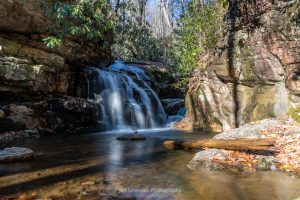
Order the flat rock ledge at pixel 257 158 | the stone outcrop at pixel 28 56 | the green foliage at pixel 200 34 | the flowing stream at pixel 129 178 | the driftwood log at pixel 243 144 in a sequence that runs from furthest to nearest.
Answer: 1. the green foliage at pixel 200 34
2. the stone outcrop at pixel 28 56
3. the driftwood log at pixel 243 144
4. the flat rock ledge at pixel 257 158
5. the flowing stream at pixel 129 178

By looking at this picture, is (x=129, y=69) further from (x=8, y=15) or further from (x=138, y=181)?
(x=138, y=181)

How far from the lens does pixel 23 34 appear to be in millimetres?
16406

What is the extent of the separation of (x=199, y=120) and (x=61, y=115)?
7141 millimetres

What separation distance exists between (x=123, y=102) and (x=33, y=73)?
18.6 ft

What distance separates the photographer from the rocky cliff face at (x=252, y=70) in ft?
37.6

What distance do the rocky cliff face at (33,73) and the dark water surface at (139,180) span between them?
8.21 meters

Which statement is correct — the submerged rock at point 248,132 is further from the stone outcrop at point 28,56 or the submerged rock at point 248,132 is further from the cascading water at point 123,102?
the stone outcrop at point 28,56

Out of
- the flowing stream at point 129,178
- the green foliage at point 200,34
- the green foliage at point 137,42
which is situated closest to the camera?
the flowing stream at point 129,178

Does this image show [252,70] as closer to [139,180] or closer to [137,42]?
[139,180]

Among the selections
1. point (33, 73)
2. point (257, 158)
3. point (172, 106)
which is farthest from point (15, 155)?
point (172, 106)

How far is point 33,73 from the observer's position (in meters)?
16.0

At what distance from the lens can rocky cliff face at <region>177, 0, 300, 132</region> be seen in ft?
37.6

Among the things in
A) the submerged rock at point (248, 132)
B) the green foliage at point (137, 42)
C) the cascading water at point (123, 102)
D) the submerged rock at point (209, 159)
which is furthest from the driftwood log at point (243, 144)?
the green foliage at point (137, 42)

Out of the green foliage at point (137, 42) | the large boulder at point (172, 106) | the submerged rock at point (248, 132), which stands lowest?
the submerged rock at point (248, 132)
